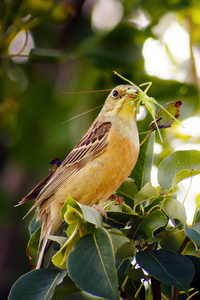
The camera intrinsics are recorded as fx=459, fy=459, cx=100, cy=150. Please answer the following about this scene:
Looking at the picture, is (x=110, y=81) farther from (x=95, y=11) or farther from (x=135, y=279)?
(x=135, y=279)

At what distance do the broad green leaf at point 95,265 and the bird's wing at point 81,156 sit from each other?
118 centimetres

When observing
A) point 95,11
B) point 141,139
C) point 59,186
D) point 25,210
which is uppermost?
point 95,11

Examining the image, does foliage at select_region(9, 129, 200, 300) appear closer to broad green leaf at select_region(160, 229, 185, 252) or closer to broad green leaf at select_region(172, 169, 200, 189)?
broad green leaf at select_region(172, 169, 200, 189)

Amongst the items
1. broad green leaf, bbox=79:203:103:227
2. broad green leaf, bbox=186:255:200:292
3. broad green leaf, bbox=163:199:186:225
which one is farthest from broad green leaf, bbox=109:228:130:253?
broad green leaf, bbox=186:255:200:292

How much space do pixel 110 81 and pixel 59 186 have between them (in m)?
1.80

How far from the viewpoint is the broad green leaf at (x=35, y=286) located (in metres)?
2.11

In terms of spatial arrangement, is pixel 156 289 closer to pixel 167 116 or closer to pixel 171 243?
pixel 171 243

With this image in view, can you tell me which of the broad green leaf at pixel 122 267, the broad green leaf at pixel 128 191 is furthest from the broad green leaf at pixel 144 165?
the broad green leaf at pixel 122 267

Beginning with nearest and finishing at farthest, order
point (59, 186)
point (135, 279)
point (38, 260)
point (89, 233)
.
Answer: point (89, 233) → point (135, 279) → point (38, 260) → point (59, 186)

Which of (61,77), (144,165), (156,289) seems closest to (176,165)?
(144,165)

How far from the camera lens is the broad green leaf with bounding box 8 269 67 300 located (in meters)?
2.11

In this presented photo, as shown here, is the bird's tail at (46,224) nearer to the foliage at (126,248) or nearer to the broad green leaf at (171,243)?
the foliage at (126,248)

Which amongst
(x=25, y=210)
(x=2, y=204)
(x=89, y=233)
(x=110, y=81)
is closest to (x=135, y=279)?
(x=89, y=233)

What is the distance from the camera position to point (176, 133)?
4.44m
